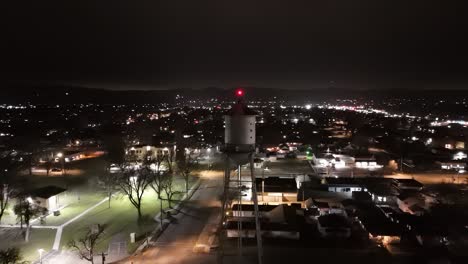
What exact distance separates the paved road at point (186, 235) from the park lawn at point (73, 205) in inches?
173

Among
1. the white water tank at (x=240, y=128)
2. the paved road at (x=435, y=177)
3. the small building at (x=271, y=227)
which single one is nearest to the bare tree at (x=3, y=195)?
the small building at (x=271, y=227)

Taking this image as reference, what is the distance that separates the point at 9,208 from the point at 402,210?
1721 cm

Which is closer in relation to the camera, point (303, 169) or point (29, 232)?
point (29, 232)

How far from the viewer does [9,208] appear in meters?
14.7

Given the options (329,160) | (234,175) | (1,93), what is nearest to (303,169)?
(329,160)

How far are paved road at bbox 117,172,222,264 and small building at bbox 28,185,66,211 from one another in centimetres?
574

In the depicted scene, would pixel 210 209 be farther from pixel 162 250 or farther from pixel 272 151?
pixel 272 151

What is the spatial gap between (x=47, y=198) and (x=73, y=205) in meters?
1.15

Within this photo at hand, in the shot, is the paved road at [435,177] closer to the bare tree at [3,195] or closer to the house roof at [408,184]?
the house roof at [408,184]

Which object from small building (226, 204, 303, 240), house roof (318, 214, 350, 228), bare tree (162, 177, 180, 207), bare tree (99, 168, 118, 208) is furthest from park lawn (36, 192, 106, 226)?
house roof (318, 214, 350, 228)

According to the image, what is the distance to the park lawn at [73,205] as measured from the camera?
13.6 meters

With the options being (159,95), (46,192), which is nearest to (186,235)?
(46,192)

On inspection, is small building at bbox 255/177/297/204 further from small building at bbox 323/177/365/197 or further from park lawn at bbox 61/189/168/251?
park lawn at bbox 61/189/168/251

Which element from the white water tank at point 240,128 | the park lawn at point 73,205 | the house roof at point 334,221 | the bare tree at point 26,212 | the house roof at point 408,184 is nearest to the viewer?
the white water tank at point 240,128
